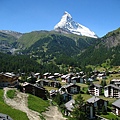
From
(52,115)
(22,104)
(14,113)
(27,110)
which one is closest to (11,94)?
(22,104)

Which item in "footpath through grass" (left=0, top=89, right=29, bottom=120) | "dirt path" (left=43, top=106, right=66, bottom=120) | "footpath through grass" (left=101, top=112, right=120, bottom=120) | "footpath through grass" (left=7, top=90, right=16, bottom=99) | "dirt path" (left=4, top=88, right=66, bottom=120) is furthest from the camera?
"footpath through grass" (left=101, top=112, right=120, bottom=120)

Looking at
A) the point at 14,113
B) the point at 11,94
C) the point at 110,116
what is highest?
the point at 11,94

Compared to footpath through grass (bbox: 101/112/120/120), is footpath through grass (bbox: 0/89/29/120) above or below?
above

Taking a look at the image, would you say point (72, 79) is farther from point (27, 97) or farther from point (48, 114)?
point (48, 114)

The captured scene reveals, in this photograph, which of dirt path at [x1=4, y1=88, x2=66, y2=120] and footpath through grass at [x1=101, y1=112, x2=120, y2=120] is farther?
footpath through grass at [x1=101, y1=112, x2=120, y2=120]

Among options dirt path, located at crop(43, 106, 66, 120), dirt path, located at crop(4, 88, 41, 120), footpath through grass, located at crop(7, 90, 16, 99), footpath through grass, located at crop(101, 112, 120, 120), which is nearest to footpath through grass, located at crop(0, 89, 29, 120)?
dirt path, located at crop(4, 88, 41, 120)

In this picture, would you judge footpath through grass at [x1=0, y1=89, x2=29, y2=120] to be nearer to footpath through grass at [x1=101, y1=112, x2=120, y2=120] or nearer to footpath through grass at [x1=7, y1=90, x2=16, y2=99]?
footpath through grass at [x1=7, y1=90, x2=16, y2=99]

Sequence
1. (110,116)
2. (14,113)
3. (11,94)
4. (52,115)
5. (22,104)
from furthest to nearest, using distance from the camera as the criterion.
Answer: (110,116)
(11,94)
(22,104)
(52,115)
(14,113)

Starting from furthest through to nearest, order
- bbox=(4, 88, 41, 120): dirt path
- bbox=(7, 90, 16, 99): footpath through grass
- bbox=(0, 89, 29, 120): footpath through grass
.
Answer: bbox=(7, 90, 16, 99): footpath through grass, bbox=(4, 88, 41, 120): dirt path, bbox=(0, 89, 29, 120): footpath through grass

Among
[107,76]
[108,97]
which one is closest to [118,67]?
[107,76]

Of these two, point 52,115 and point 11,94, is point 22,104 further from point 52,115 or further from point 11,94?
point 52,115

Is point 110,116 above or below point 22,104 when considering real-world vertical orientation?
below

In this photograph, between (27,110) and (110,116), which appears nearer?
(27,110)

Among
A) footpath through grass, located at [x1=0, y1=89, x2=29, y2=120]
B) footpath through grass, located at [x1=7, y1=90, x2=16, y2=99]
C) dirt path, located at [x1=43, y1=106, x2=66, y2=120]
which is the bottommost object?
dirt path, located at [x1=43, y1=106, x2=66, y2=120]
